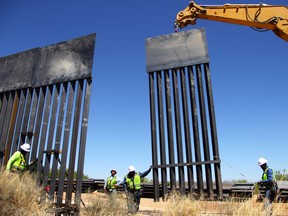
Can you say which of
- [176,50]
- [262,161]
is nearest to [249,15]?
[176,50]

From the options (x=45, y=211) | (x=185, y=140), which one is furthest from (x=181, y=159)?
(x=45, y=211)

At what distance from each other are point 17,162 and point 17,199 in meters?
2.73

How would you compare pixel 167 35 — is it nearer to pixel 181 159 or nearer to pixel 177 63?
pixel 177 63

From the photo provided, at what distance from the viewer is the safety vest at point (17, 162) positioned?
7980 mm

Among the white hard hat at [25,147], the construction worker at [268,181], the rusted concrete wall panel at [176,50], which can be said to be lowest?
the construction worker at [268,181]

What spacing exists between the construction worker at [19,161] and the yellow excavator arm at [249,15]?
6.38 metres

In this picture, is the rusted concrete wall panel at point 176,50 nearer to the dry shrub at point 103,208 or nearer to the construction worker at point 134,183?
the construction worker at point 134,183

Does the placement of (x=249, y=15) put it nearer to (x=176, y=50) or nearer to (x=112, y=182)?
(x=176, y=50)

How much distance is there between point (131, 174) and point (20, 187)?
174 inches

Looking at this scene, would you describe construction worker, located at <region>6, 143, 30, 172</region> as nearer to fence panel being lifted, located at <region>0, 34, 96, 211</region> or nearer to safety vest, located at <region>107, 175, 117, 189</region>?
fence panel being lifted, located at <region>0, 34, 96, 211</region>

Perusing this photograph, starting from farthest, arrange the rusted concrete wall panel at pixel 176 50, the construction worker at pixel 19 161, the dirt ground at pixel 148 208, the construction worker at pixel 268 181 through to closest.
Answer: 1. the rusted concrete wall panel at pixel 176 50
2. the construction worker at pixel 19 161
3. the construction worker at pixel 268 181
4. the dirt ground at pixel 148 208

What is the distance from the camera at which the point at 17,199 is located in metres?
5.66

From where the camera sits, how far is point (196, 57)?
8.75 metres

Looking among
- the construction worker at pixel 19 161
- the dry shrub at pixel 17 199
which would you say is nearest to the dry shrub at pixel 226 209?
the dry shrub at pixel 17 199
